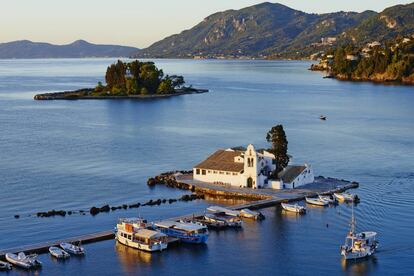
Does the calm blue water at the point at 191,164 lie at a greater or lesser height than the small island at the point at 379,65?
lesser

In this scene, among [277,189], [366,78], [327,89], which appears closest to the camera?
[277,189]

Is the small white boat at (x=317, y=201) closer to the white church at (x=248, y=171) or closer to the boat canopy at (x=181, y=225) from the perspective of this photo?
the white church at (x=248, y=171)

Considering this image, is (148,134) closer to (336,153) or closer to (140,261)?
(336,153)

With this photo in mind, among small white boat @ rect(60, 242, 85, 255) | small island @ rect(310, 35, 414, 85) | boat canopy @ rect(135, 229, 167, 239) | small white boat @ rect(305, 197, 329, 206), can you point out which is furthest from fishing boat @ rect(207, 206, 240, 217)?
small island @ rect(310, 35, 414, 85)

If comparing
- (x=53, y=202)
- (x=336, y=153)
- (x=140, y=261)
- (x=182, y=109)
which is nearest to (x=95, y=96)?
(x=182, y=109)

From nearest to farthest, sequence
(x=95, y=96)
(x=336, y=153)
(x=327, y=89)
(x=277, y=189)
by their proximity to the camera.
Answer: (x=277, y=189) < (x=336, y=153) < (x=95, y=96) < (x=327, y=89)

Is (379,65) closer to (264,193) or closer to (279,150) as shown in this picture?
(279,150)

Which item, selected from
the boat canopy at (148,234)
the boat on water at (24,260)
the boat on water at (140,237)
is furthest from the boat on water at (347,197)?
the boat on water at (24,260)
